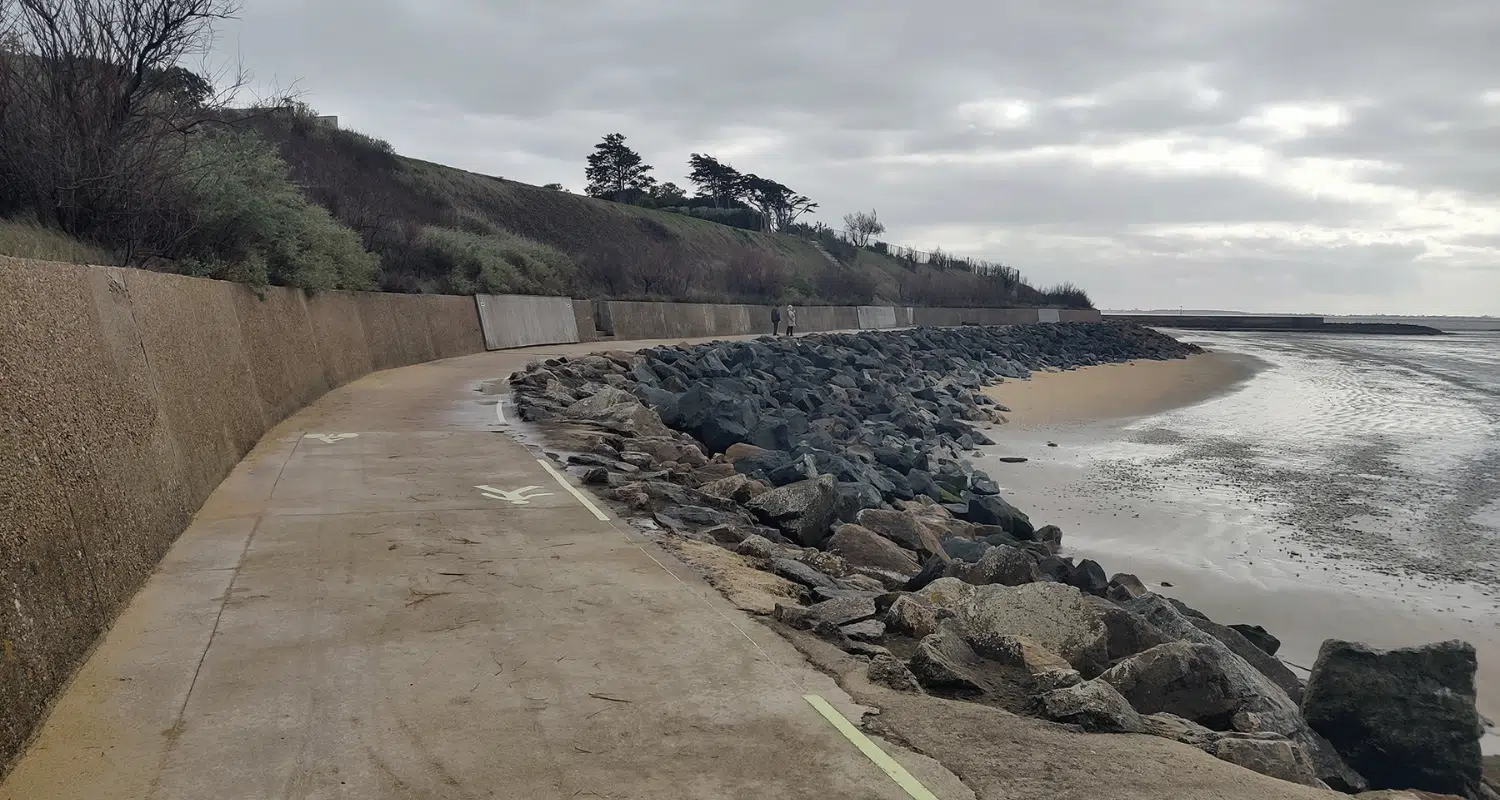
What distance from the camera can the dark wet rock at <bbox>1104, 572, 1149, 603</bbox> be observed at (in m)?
8.87

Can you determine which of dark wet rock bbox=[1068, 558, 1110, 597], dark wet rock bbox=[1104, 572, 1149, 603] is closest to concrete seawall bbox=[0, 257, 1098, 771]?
dark wet rock bbox=[1068, 558, 1110, 597]

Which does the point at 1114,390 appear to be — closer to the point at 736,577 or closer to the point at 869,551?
the point at 869,551

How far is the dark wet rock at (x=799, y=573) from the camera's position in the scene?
7.28 meters

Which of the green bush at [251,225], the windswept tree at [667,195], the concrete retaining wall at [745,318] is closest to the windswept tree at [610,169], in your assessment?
the windswept tree at [667,195]

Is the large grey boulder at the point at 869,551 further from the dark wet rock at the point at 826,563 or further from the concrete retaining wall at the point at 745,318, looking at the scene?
the concrete retaining wall at the point at 745,318

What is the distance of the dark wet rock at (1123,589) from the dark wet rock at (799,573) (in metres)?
2.85

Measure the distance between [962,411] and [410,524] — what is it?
20.2 meters

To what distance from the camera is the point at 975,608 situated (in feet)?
21.8

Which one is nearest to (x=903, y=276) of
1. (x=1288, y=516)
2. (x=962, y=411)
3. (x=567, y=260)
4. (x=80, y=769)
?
(x=567, y=260)

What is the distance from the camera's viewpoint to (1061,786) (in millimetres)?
4000

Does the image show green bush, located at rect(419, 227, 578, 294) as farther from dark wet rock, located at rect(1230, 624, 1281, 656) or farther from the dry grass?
dark wet rock, located at rect(1230, 624, 1281, 656)

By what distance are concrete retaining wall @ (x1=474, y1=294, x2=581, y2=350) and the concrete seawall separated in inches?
631

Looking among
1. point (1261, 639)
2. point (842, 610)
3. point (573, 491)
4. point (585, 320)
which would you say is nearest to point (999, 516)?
point (1261, 639)

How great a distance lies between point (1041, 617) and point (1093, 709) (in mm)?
1742
